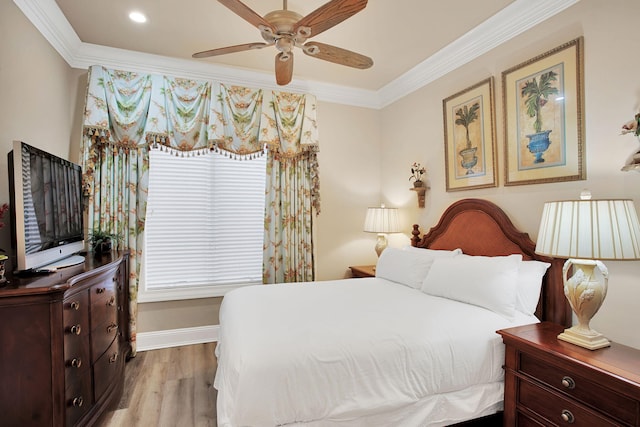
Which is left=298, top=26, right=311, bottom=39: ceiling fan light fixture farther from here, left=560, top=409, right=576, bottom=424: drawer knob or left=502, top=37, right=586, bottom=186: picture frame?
left=560, top=409, right=576, bottom=424: drawer knob

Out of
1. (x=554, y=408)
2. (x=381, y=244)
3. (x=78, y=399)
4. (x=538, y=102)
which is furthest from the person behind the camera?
(x=381, y=244)

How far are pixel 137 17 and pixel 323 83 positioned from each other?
1995 mm

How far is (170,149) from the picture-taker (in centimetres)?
343

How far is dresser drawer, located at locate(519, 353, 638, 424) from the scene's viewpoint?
1.37 m

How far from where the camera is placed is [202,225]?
142 inches

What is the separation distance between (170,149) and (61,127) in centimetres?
90

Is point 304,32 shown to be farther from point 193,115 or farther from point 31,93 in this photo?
point 31,93

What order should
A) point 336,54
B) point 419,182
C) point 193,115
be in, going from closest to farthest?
1. point 336,54
2. point 193,115
3. point 419,182

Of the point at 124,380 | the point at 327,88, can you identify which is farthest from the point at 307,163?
the point at 124,380

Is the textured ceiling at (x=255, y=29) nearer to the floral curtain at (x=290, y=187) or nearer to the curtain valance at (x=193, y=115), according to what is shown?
the curtain valance at (x=193, y=115)

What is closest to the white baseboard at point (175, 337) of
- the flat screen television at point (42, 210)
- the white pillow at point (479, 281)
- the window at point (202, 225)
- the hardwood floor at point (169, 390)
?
the hardwood floor at point (169, 390)

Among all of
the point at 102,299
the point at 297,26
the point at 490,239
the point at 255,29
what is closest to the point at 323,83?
the point at 255,29

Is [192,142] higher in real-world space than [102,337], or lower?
higher

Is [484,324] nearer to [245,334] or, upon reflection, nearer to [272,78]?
[245,334]
